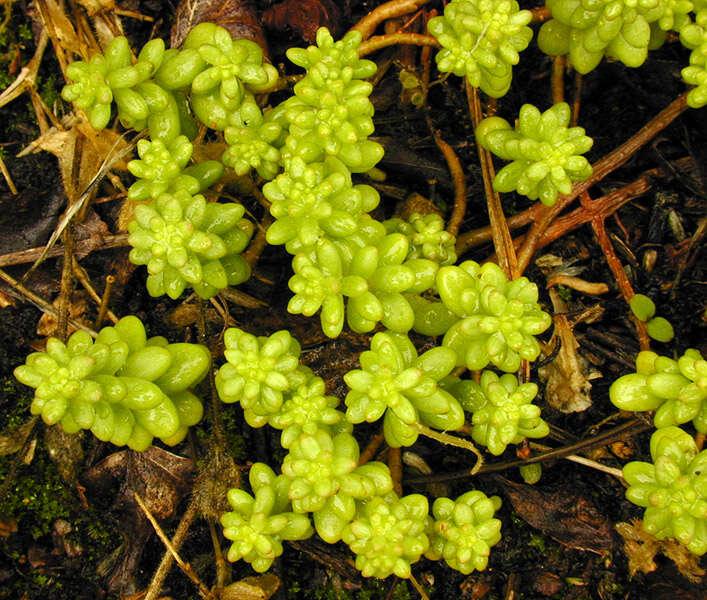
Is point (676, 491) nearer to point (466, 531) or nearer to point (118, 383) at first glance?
point (466, 531)

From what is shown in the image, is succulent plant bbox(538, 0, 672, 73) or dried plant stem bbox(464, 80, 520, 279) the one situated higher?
succulent plant bbox(538, 0, 672, 73)

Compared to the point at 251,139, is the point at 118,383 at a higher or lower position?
lower

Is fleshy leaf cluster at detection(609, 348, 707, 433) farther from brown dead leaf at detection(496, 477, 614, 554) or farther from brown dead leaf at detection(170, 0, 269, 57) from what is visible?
brown dead leaf at detection(170, 0, 269, 57)

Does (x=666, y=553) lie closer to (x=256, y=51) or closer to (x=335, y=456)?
(x=335, y=456)

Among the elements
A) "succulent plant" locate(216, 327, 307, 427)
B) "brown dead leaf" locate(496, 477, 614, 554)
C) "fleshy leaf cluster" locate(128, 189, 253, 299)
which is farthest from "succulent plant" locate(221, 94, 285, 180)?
"brown dead leaf" locate(496, 477, 614, 554)

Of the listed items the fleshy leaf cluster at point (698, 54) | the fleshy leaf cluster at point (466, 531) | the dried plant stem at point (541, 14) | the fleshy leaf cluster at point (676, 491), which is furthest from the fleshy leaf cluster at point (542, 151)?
the fleshy leaf cluster at point (466, 531)

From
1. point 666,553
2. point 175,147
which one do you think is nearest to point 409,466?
point 666,553

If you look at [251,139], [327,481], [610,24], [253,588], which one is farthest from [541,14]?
[253,588]
